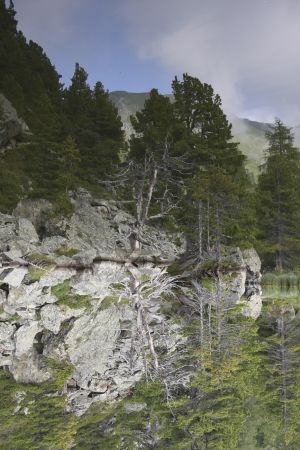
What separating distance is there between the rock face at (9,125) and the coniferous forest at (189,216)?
32.3 inches

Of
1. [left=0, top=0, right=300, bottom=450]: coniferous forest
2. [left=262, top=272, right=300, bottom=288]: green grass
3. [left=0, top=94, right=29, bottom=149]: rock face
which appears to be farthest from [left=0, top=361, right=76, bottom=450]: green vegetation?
[left=0, top=94, right=29, bottom=149]: rock face

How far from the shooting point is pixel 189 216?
92.0ft

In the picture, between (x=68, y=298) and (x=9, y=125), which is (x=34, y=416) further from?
(x=9, y=125)

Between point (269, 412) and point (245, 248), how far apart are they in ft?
49.9

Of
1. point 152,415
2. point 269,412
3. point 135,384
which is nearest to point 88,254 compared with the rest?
point 135,384

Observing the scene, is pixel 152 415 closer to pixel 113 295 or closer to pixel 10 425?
pixel 10 425

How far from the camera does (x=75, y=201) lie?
28781 millimetres

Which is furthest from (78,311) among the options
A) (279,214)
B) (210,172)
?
(279,214)

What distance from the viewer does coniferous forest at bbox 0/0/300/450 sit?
42.6 ft

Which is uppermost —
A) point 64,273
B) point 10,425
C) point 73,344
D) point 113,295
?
point 64,273

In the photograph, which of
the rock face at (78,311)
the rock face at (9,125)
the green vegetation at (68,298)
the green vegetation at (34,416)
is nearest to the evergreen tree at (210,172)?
the rock face at (78,311)

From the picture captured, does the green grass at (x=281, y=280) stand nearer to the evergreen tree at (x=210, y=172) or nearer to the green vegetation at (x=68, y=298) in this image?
the evergreen tree at (x=210, y=172)

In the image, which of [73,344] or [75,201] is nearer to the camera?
[73,344]

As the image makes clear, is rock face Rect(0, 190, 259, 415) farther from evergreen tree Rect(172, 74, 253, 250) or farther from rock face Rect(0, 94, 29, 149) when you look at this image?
rock face Rect(0, 94, 29, 149)
